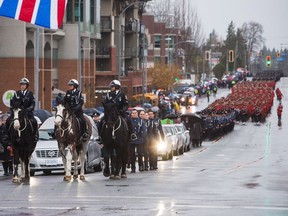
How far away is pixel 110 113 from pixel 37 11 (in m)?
9.93

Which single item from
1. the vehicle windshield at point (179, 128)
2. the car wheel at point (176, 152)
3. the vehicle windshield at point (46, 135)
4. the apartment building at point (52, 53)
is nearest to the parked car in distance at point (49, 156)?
the vehicle windshield at point (46, 135)

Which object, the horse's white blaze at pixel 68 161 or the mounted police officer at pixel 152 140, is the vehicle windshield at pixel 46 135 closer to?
the mounted police officer at pixel 152 140

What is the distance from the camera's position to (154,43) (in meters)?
162

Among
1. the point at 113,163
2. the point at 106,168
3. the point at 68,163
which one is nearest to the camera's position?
the point at 68,163

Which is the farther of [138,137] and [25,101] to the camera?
[138,137]

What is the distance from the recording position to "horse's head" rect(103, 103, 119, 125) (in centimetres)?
2288

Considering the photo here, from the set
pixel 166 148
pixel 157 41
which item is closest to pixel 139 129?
pixel 166 148

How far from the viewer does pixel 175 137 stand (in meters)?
44.4

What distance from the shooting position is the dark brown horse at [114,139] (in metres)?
23.0

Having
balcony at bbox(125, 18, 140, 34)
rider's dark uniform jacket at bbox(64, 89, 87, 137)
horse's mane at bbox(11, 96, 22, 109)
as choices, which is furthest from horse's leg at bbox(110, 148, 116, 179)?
balcony at bbox(125, 18, 140, 34)

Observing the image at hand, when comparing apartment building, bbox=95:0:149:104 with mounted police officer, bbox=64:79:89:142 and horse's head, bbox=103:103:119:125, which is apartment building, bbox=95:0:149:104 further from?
horse's head, bbox=103:103:119:125

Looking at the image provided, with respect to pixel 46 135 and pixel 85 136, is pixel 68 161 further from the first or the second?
pixel 46 135

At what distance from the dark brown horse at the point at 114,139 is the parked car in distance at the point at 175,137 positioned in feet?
63.4

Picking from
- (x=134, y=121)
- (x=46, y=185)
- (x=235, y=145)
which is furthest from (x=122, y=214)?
(x=235, y=145)
